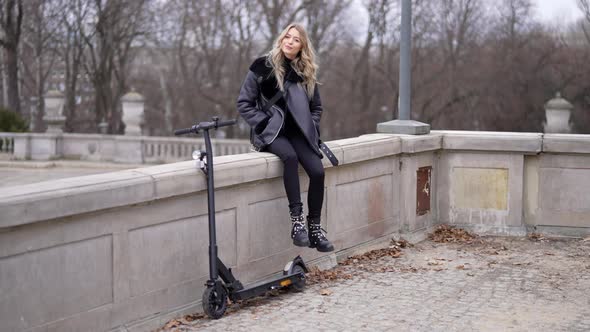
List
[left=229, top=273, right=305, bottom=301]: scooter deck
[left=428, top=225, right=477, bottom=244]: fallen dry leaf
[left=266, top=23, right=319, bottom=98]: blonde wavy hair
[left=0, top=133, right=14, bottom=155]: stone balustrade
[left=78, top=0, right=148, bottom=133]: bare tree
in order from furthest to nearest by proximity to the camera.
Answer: [left=78, top=0, right=148, bottom=133]: bare tree, [left=0, top=133, right=14, bottom=155]: stone balustrade, [left=428, top=225, right=477, bottom=244]: fallen dry leaf, [left=266, top=23, right=319, bottom=98]: blonde wavy hair, [left=229, top=273, right=305, bottom=301]: scooter deck

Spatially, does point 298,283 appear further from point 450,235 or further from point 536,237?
point 536,237

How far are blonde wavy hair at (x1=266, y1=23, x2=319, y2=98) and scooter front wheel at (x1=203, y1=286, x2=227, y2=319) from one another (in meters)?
1.78

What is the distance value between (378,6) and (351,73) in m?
5.22

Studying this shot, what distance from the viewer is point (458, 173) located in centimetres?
973

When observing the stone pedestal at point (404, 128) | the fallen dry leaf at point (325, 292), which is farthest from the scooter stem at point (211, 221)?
the stone pedestal at point (404, 128)

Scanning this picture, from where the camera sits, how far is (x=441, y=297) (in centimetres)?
690

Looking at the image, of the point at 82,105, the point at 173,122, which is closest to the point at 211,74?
the point at 173,122

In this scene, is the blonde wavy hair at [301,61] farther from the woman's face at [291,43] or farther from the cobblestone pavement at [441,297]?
the cobblestone pavement at [441,297]

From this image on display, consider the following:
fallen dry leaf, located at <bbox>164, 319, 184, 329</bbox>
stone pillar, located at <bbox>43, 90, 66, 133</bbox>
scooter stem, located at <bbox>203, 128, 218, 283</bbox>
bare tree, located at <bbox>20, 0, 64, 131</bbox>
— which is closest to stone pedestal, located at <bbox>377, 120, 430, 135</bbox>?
scooter stem, located at <bbox>203, 128, 218, 283</bbox>

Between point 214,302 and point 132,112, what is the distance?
95.6 feet

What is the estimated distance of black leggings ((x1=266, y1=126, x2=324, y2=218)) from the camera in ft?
22.5

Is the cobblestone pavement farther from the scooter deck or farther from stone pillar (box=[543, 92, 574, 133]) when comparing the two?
stone pillar (box=[543, 92, 574, 133])

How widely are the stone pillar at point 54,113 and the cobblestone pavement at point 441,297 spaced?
89.5ft

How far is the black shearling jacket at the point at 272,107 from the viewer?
6.87m
